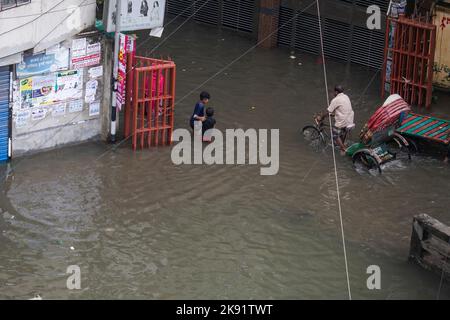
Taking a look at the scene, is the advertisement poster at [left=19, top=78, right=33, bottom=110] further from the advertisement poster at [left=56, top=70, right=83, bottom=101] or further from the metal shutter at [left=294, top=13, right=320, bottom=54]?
the metal shutter at [left=294, top=13, right=320, bottom=54]

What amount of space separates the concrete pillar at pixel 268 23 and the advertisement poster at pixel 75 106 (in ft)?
24.1

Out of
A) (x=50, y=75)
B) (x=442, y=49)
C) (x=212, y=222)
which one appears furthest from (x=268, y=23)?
(x=212, y=222)

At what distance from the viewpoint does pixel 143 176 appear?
16.2 meters

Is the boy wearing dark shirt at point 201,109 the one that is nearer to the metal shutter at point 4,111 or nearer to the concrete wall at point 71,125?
the concrete wall at point 71,125

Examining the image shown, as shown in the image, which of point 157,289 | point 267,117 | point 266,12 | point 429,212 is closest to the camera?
point 157,289

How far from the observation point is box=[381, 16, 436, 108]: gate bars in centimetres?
1930

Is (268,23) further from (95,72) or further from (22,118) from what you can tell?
(22,118)

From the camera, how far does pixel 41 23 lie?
51.2 feet

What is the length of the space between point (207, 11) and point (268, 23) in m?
1.95

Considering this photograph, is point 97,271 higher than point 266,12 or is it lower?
lower

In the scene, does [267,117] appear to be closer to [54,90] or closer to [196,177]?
[196,177]

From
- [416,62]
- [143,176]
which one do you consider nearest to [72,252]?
[143,176]

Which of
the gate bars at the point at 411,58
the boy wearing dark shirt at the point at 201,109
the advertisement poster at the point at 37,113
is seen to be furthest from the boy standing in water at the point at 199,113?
the gate bars at the point at 411,58

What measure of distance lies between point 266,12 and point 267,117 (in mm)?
4934
